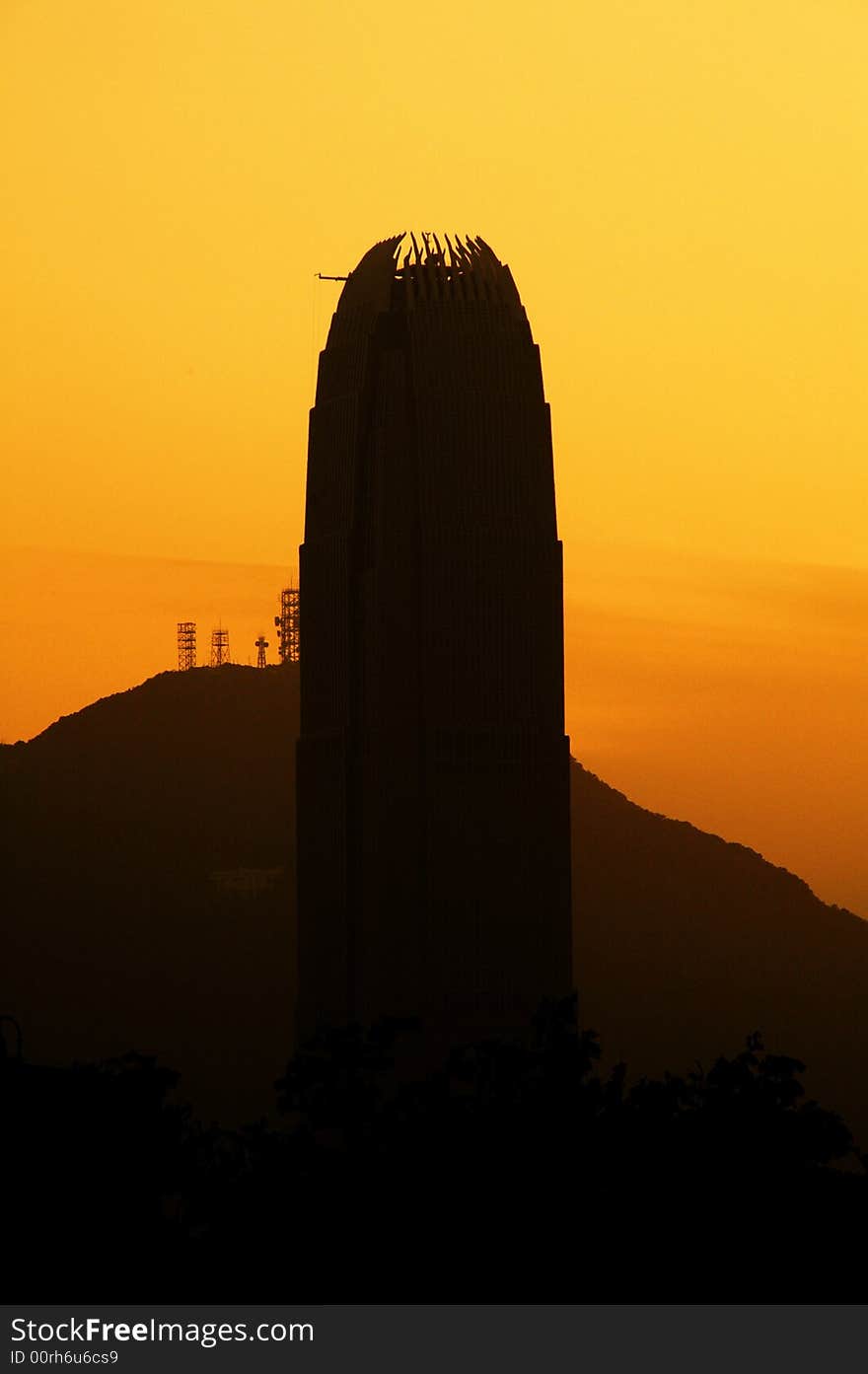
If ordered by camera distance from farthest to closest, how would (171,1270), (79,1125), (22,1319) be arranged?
1. (79,1125)
2. (171,1270)
3. (22,1319)

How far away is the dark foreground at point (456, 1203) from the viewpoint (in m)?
75.9

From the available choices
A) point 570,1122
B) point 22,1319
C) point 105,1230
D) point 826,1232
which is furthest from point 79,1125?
point 826,1232

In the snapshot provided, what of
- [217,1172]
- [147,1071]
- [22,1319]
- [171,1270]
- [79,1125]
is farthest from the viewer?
[217,1172]

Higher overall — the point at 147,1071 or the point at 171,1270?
the point at 147,1071

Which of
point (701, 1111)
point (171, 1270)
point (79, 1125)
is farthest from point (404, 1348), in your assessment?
point (701, 1111)

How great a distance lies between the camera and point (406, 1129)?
92.4m

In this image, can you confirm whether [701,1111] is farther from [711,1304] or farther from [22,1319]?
[22,1319]

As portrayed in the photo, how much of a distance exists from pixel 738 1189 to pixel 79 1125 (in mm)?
20025

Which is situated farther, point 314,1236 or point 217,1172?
point 217,1172

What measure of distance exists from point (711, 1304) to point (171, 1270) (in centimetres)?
1510

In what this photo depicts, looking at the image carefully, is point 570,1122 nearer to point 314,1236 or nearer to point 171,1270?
point 314,1236

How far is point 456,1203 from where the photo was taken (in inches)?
3201

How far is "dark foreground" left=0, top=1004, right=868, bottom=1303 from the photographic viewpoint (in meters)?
75.9

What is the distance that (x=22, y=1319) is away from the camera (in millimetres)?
69000
